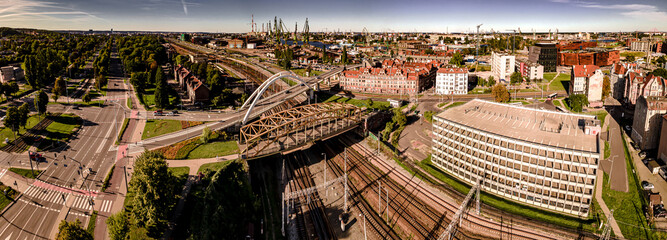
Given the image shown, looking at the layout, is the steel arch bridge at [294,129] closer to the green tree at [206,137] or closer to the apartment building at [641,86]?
the green tree at [206,137]

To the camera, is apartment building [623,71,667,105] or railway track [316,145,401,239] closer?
railway track [316,145,401,239]

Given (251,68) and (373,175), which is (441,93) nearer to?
(373,175)

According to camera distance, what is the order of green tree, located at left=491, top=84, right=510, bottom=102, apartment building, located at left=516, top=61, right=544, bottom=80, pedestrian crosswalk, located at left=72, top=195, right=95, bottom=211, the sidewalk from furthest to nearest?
1. apartment building, located at left=516, top=61, right=544, bottom=80
2. green tree, located at left=491, top=84, right=510, bottom=102
3. pedestrian crosswalk, located at left=72, top=195, right=95, bottom=211
4. the sidewalk

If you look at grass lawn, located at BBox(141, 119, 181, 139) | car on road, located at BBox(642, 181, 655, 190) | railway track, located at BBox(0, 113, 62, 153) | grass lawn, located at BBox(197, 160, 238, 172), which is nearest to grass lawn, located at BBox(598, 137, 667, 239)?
car on road, located at BBox(642, 181, 655, 190)

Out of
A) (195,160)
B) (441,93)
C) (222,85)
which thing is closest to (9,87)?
(222,85)

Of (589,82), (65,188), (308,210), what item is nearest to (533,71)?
(589,82)

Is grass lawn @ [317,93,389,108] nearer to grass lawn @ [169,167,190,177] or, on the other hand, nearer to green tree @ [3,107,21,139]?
grass lawn @ [169,167,190,177]

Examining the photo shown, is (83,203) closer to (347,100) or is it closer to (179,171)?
(179,171)
